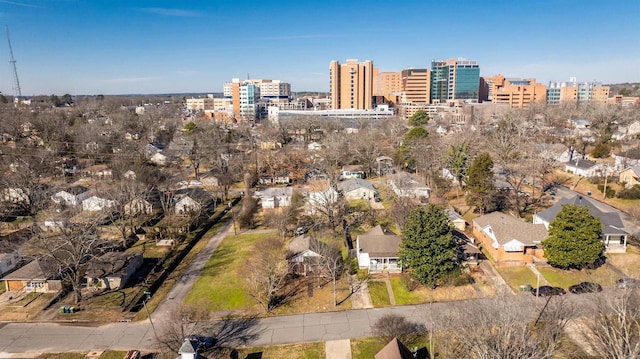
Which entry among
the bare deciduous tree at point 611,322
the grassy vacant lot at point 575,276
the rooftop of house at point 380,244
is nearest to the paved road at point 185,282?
the rooftop of house at point 380,244

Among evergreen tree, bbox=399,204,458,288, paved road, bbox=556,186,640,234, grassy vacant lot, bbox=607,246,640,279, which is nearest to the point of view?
evergreen tree, bbox=399,204,458,288

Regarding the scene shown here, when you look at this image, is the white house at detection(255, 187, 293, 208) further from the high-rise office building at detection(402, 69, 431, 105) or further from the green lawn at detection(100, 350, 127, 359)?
the high-rise office building at detection(402, 69, 431, 105)

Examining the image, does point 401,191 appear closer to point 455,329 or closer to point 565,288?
point 565,288

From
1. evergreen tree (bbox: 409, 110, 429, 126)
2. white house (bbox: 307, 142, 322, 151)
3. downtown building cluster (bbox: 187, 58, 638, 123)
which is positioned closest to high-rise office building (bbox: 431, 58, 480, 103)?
downtown building cluster (bbox: 187, 58, 638, 123)

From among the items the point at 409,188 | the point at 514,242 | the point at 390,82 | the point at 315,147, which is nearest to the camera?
the point at 514,242

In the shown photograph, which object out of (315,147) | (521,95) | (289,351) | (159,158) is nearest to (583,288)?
(289,351)

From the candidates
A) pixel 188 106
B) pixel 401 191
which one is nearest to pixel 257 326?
pixel 401 191

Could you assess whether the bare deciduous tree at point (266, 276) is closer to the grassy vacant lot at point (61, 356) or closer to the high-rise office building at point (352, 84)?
the grassy vacant lot at point (61, 356)

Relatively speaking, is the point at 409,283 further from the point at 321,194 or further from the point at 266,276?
the point at 321,194
